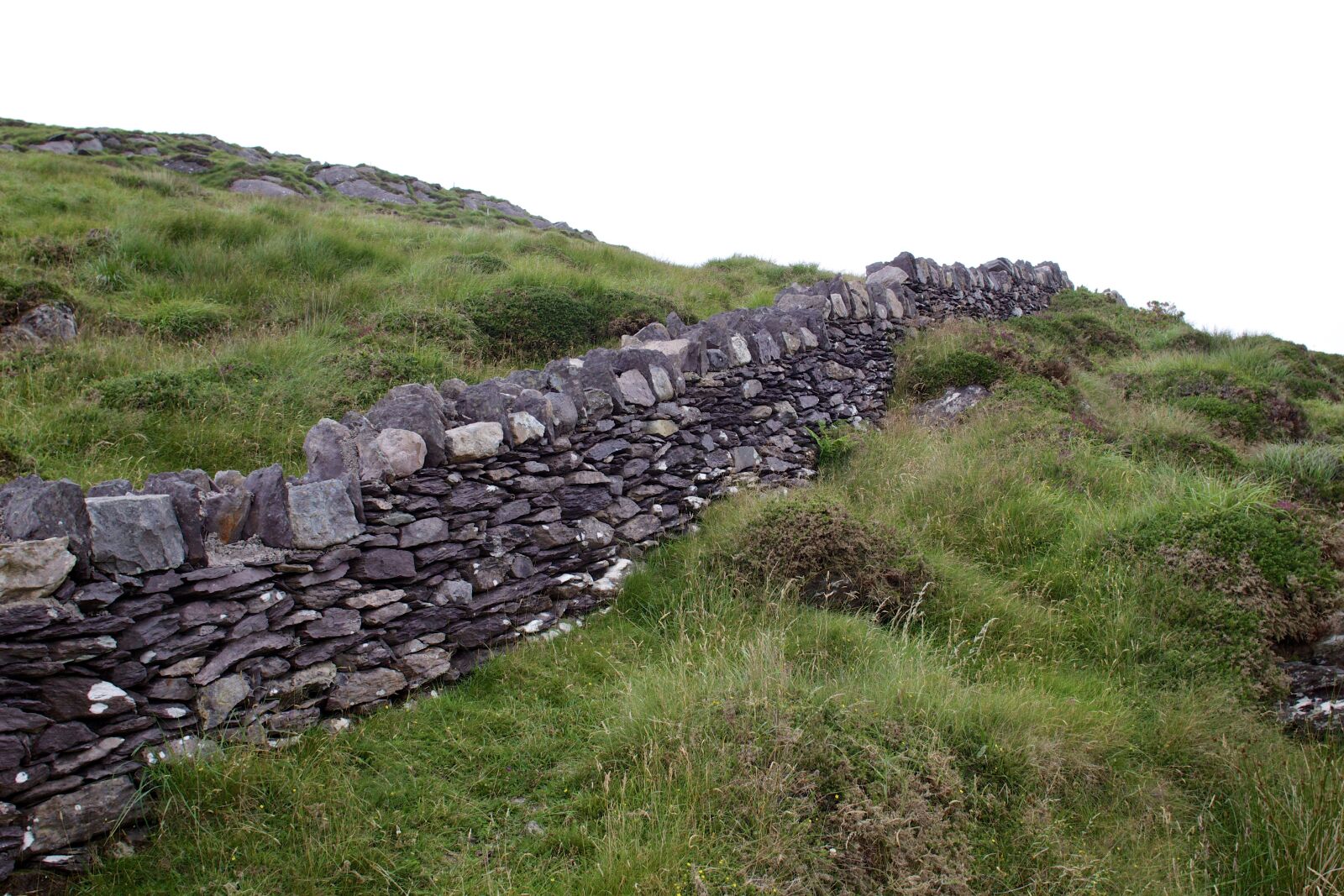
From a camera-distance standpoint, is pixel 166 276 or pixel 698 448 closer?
pixel 698 448

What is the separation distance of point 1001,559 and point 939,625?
1.29m

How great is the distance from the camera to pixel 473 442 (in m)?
4.98

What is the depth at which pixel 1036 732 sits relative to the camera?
3.93 m

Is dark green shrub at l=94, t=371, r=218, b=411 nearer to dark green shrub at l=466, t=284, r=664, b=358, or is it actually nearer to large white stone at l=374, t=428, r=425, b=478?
large white stone at l=374, t=428, r=425, b=478

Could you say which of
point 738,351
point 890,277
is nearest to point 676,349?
point 738,351

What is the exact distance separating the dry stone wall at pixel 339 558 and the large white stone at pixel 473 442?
2cm

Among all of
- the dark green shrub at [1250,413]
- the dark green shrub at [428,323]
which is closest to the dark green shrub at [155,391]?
the dark green shrub at [428,323]

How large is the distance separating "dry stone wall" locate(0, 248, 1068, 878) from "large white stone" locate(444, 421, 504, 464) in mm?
19

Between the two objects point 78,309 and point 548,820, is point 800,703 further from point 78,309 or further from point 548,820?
point 78,309

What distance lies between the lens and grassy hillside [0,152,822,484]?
6078 mm

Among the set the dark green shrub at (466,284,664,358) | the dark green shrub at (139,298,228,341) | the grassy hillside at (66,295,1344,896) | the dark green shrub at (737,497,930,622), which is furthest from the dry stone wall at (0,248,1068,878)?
the dark green shrub at (139,298,228,341)

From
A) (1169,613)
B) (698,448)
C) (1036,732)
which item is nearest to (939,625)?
(1036,732)

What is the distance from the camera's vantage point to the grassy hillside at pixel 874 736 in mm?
3270

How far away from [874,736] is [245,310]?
8.52 meters
